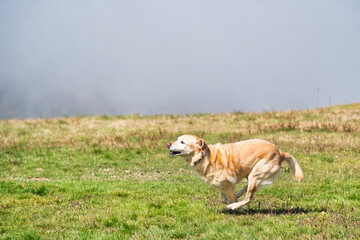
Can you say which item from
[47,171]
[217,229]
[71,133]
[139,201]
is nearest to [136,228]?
[217,229]

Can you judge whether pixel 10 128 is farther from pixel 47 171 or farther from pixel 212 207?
pixel 212 207

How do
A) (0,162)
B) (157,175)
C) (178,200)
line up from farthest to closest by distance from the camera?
(0,162), (157,175), (178,200)

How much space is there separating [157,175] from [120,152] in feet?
17.1

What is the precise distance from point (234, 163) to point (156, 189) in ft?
14.4

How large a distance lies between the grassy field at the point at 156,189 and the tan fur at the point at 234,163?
689 millimetres

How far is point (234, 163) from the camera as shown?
848 cm

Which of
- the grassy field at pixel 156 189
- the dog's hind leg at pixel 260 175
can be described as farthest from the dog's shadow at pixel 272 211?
the dog's hind leg at pixel 260 175

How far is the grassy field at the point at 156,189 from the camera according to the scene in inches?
302

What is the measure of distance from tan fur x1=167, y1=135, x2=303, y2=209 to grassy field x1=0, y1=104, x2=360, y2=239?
689 mm

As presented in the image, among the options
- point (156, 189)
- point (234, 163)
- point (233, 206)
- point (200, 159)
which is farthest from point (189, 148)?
point (156, 189)

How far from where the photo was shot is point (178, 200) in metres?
10.2

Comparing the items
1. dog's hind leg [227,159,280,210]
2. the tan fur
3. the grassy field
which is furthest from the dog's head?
the grassy field

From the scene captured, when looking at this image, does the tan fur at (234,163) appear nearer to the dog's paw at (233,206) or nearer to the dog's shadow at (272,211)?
the dog's paw at (233,206)

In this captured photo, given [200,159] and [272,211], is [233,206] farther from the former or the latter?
[200,159]
